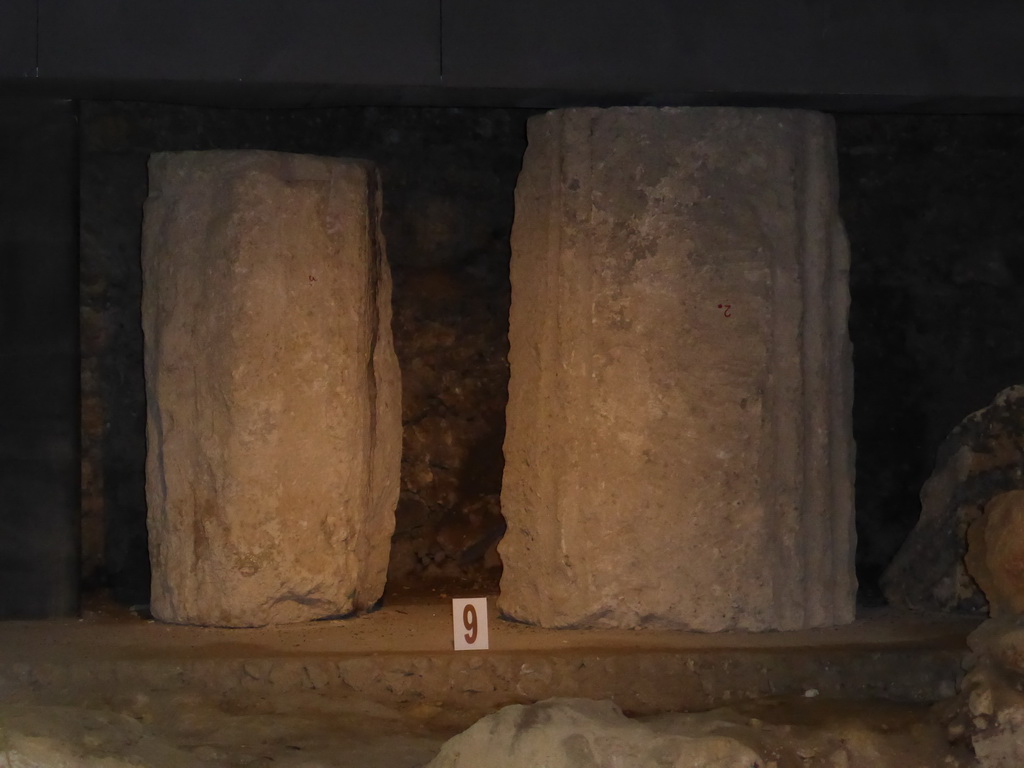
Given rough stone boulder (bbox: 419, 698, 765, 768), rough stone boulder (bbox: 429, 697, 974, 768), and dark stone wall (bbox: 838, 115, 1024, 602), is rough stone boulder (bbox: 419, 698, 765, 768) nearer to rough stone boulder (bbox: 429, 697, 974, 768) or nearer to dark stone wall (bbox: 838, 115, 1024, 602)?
rough stone boulder (bbox: 429, 697, 974, 768)

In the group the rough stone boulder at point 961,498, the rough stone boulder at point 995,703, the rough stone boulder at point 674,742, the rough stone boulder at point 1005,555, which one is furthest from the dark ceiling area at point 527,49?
the rough stone boulder at point 674,742

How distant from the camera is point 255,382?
185 inches

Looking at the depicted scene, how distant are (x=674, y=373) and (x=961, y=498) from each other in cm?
126

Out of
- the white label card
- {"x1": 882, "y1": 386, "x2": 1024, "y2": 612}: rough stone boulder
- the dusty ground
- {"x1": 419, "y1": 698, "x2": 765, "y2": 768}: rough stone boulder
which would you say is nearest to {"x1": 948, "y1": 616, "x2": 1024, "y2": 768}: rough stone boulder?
the dusty ground

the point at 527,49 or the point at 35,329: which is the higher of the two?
the point at 527,49

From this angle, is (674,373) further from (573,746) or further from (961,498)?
(573,746)

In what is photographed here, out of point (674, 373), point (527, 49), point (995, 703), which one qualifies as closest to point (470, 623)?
point (674, 373)

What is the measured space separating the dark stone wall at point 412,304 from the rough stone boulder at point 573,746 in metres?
2.07

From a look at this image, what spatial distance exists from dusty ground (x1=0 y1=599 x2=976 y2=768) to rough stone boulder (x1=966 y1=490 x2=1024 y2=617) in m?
0.22

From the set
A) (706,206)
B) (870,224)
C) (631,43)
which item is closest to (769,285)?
(706,206)

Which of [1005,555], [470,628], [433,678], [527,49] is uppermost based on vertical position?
[527,49]

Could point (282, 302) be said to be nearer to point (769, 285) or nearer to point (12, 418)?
point (12, 418)

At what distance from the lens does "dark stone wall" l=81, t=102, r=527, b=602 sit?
5430 millimetres

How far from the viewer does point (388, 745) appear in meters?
3.94
